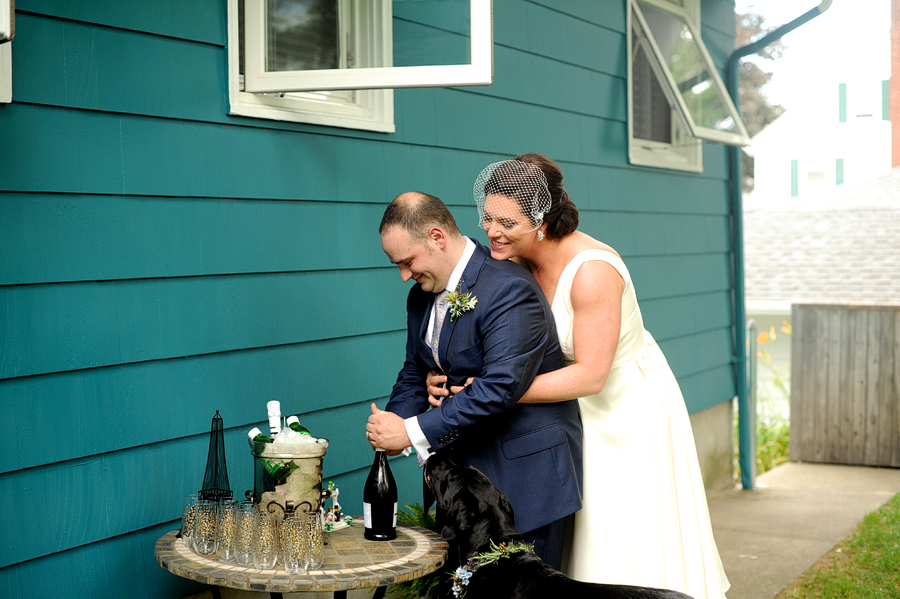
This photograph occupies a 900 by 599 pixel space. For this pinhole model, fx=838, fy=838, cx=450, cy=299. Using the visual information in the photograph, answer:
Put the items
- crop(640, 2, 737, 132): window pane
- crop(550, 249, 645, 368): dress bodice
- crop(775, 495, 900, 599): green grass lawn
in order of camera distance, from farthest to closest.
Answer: crop(640, 2, 737, 132): window pane
crop(775, 495, 900, 599): green grass lawn
crop(550, 249, 645, 368): dress bodice

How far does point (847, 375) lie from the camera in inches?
272

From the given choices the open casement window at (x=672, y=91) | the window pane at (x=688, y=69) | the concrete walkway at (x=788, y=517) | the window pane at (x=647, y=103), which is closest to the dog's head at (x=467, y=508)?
the concrete walkway at (x=788, y=517)

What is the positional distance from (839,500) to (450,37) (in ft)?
15.7

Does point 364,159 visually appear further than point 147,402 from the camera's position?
Yes

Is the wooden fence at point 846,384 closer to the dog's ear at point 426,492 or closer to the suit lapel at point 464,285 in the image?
the dog's ear at point 426,492

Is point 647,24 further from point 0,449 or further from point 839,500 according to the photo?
point 0,449

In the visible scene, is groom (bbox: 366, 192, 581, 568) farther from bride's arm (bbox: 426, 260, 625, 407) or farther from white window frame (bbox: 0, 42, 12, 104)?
white window frame (bbox: 0, 42, 12, 104)

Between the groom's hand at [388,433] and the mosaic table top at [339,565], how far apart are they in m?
0.26

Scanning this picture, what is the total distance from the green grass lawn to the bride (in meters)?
1.48

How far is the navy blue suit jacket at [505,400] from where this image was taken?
221cm

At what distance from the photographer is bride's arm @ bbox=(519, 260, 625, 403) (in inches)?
96.2

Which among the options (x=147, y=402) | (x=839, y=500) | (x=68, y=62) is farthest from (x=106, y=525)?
(x=839, y=500)

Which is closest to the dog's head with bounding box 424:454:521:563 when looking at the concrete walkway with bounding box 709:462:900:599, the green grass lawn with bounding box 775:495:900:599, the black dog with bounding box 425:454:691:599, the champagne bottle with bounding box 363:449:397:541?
the black dog with bounding box 425:454:691:599

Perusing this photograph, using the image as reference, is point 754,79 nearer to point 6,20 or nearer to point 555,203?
point 555,203
